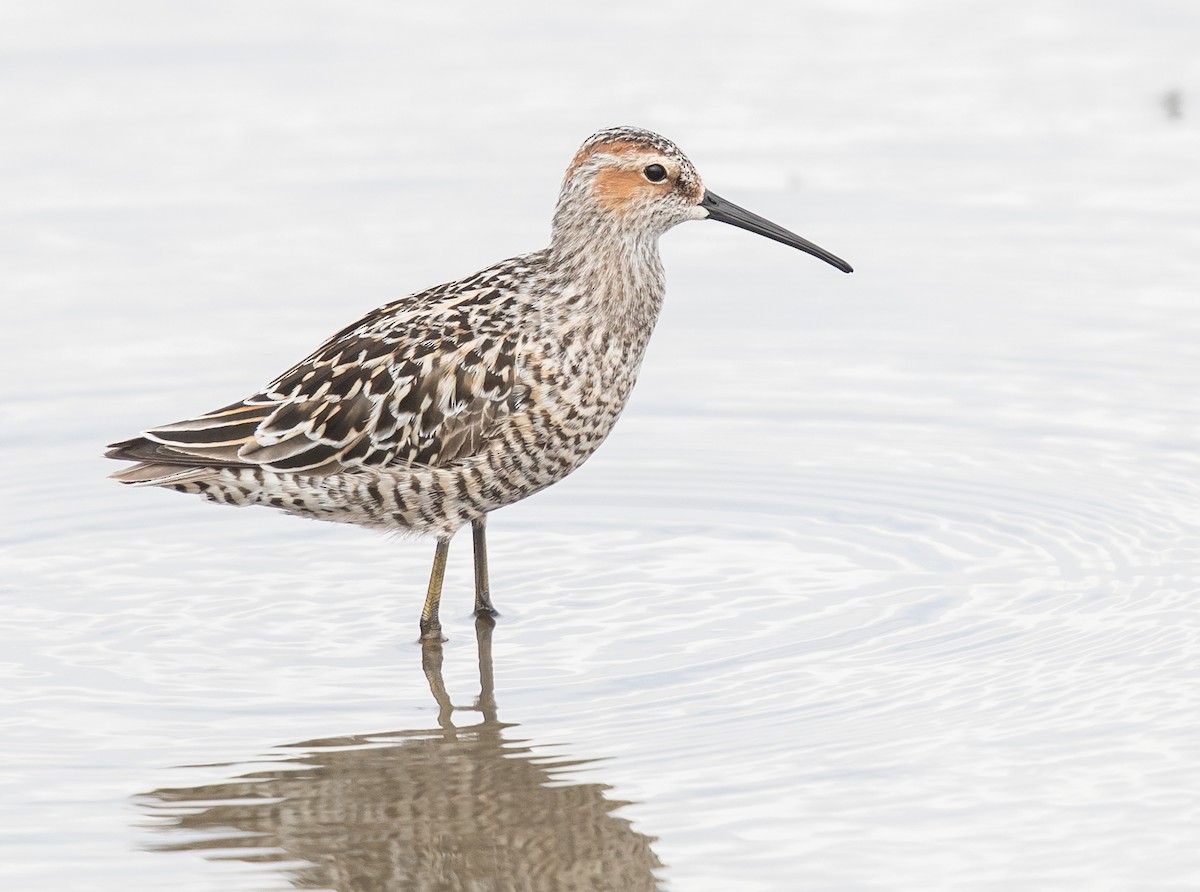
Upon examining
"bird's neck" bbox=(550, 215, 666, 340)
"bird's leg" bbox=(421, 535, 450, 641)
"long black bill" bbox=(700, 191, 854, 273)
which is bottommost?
"bird's leg" bbox=(421, 535, 450, 641)

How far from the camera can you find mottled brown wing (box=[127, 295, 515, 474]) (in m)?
10.7

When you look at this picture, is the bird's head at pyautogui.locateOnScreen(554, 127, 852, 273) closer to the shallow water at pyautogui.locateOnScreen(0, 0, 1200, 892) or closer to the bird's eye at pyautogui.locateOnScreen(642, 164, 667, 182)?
the bird's eye at pyautogui.locateOnScreen(642, 164, 667, 182)

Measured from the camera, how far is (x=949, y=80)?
61.2 feet

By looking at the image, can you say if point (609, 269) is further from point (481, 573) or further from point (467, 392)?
point (481, 573)

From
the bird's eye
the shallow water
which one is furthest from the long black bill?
the shallow water

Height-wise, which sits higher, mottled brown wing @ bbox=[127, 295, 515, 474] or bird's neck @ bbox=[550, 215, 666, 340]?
bird's neck @ bbox=[550, 215, 666, 340]

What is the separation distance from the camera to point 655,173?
1108 cm

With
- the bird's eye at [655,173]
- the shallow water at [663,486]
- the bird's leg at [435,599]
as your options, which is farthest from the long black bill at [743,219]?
the bird's leg at [435,599]

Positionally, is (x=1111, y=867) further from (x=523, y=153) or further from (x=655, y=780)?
(x=523, y=153)

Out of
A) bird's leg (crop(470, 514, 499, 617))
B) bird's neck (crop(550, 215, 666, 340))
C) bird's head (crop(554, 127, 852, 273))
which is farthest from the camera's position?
bird's leg (crop(470, 514, 499, 617))

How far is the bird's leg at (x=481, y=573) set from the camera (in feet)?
37.2

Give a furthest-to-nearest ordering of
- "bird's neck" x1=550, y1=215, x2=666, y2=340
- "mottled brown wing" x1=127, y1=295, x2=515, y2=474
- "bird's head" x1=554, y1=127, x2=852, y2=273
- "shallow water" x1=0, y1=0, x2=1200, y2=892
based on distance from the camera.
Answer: "bird's head" x1=554, y1=127, x2=852, y2=273
"bird's neck" x1=550, y1=215, x2=666, y2=340
"mottled brown wing" x1=127, y1=295, x2=515, y2=474
"shallow water" x1=0, y1=0, x2=1200, y2=892

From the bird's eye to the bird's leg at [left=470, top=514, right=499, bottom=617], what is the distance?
6.25ft

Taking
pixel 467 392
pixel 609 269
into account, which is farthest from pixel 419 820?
pixel 609 269
